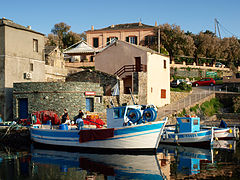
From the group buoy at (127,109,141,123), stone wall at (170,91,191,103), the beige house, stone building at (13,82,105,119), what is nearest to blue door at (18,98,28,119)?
stone building at (13,82,105,119)

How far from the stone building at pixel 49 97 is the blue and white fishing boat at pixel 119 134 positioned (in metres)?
4.88

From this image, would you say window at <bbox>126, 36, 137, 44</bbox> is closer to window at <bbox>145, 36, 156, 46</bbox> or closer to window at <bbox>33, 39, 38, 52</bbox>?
window at <bbox>145, 36, 156, 46</bbox>

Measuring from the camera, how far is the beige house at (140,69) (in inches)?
1510

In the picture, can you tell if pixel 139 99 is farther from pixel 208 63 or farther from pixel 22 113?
pixel 208 63

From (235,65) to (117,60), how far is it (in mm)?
33755

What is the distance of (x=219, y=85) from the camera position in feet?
172

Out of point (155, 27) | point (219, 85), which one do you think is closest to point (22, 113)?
point (219, 85)

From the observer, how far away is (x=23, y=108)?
31.3 metres

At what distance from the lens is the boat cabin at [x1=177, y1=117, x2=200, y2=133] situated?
26547mm

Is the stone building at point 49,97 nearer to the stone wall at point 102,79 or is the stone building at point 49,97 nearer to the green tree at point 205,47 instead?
the stone wall at point 102,79

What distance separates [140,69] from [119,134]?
18.0m

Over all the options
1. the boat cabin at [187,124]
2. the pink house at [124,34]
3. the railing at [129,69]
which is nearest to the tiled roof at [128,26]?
the pink house at [124,34]

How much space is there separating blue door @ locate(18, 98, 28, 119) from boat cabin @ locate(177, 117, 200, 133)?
13.3 meters

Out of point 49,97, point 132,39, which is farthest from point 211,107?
point 132,39
